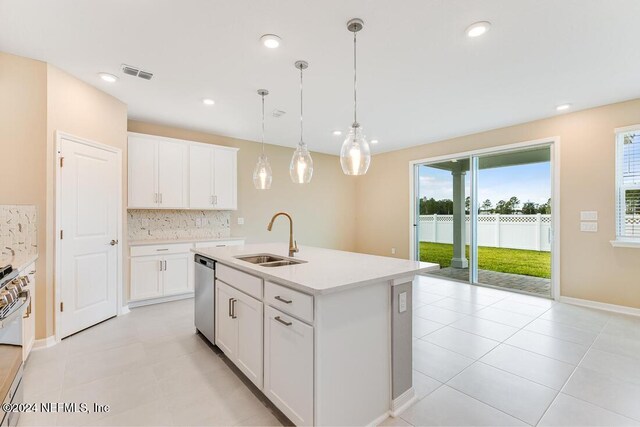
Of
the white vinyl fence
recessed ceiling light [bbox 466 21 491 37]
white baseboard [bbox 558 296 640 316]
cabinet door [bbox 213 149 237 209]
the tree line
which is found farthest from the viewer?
the white vinyl fence

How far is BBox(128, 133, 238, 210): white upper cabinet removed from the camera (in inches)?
157

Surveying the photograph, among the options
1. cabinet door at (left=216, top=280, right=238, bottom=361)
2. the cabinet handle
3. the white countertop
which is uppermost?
the white countertop

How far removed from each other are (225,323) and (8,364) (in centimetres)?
126

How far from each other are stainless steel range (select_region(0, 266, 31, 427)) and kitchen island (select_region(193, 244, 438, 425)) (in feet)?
3.88

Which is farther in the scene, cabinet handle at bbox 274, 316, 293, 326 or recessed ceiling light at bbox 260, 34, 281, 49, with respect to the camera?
recessed ceiling light at bbox 260, 34, 281, 49

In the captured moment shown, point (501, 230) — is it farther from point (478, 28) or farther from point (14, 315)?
point (14, 315)

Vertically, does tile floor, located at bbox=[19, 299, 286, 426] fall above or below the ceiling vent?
below

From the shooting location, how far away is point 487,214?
17.2 feet

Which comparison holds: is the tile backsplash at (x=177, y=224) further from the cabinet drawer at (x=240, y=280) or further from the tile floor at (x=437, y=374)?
the cabinet drawer at (x=240, y=280)

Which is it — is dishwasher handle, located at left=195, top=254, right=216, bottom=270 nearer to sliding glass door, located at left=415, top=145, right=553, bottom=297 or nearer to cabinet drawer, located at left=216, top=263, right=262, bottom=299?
cabinet drawer, located at left=216, top=263, right=262, bottom=299

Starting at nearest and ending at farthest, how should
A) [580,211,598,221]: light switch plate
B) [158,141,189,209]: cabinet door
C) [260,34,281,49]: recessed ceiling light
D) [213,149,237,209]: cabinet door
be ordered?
1. [260,34,281,49]: recessed ceiling light
2. [580,211,598,221]: light switch plate
3. [158,141,189,209]: cabinet door
4. [213,149,237,209]: cabinet door

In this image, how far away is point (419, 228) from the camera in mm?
5926

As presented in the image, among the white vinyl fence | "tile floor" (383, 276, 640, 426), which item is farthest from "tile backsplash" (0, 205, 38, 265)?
the white vinyl fence

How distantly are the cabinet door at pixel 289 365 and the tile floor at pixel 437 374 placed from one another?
0.20 meters
